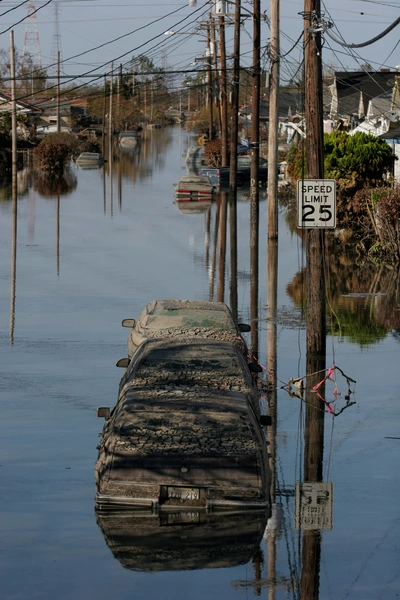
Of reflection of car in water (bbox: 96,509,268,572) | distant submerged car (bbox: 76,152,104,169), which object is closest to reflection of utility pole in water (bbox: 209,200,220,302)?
reflection of car in water (bbox: 96,509,268,572)

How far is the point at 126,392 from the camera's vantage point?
10.5 m

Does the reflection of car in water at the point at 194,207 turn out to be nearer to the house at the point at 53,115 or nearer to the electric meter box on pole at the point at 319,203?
the electric meter box on pole at the point at 319,203

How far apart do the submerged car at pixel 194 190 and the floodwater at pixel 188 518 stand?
20327mm

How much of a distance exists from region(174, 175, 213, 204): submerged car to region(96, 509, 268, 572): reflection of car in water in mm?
41195

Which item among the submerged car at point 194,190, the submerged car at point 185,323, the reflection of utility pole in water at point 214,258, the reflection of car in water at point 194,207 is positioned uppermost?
the submerged car at point 194,190

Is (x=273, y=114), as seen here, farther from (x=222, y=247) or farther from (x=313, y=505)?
(x=313, y=505)

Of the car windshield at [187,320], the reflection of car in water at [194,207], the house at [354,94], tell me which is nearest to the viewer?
the car windshield at [187,320]

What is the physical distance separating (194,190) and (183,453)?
41664 millimetres

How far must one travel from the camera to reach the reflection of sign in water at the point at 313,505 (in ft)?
31.1

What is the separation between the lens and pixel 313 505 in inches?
394

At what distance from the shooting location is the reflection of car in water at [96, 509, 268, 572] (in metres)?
8.58

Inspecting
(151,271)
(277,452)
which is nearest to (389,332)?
(277,452)

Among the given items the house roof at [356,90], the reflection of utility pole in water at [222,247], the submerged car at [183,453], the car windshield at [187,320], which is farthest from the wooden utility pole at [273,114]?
the house roof at [356,90]

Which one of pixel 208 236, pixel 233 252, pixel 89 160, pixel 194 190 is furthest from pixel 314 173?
pixel 89 160
